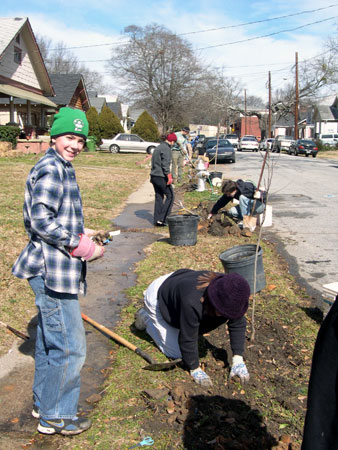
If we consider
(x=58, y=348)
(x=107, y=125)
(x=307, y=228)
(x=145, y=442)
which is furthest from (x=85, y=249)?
(x=107, y=125)

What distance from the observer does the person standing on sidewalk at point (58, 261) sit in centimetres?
264

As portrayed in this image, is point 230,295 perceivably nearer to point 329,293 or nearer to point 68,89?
point 329,293

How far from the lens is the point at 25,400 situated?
3.39m

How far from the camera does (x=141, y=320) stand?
4.33 m

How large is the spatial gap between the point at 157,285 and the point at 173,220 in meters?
3.60

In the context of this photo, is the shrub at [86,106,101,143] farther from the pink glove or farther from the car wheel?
the pink glove

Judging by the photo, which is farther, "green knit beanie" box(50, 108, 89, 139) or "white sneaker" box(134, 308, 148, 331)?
"white sneaker" box(134, 308, 148, 331)

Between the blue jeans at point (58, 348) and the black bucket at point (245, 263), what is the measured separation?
2.74 metres

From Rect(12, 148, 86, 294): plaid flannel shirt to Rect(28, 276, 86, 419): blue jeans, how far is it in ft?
0.33

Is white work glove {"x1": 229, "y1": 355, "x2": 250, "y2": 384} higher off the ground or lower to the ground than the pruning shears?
higher

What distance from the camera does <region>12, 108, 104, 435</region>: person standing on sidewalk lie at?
8.68 feet

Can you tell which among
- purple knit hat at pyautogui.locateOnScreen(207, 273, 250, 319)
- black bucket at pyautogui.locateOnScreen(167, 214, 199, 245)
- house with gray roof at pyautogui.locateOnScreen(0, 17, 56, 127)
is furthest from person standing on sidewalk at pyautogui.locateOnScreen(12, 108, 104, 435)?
house with gray roof at pyautogui.locateOnScreen(0, 17, 56, 127)

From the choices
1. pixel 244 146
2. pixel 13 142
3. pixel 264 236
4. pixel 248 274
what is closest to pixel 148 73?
pixel 244 146

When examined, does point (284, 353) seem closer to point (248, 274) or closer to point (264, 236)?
point (248, 274)
